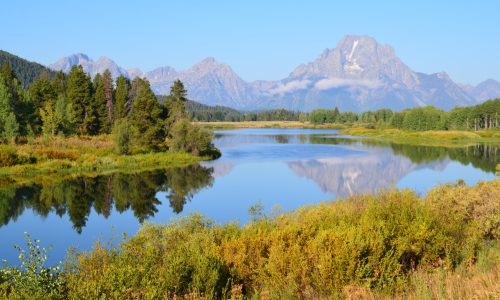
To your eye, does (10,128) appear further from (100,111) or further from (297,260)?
(297,260)

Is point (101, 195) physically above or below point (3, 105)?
below

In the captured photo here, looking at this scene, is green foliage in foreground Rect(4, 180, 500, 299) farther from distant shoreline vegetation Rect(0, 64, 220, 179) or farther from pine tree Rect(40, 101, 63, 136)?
pine tree Rect(40, 101, 63, 136)

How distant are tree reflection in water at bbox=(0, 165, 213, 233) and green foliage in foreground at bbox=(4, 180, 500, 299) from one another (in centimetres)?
2104

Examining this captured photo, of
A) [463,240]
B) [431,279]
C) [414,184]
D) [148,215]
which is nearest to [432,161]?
[414,184]

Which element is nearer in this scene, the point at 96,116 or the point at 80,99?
the point at 80,99

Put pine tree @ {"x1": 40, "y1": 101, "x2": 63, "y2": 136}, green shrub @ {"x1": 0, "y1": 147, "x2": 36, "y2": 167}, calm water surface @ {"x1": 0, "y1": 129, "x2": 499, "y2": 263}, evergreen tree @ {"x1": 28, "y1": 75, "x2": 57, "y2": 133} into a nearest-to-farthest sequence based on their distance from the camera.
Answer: calm water surface @ {"x1": 0, "y1": 129, "x2": 499, "y2": 263}, green shrub @ {"x1": 0, "y1": 147, "x2": 36, "y2": 167}, pine tree @ {"x1": 40, "y1": 101, "x2": 63, "y2": 136}, evergreen tree @ {"x1": 28, "y1": 75, "x2": 57, "y2": 133}

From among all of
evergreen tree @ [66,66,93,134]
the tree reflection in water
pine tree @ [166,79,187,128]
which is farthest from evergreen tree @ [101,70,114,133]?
the tree reflection in water

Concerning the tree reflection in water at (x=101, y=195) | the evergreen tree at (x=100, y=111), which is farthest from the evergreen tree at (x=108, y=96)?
the tree reflection in water at (x=101, y=195)

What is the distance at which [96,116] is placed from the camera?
9488 centimetres

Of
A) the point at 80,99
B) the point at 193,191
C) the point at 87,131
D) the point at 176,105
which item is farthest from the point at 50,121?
the point at 193,191

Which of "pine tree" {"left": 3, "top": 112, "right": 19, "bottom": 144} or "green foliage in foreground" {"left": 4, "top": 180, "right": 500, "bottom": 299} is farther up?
"pine tree" {"left": 3, "top": 112, "right": 19, "bottom": 144}

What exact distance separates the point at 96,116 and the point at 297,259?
294 feet

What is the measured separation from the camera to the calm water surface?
32000 millimetres

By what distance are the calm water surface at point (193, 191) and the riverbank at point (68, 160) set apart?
4.69 m
